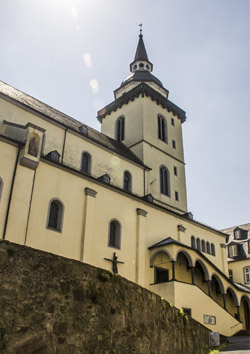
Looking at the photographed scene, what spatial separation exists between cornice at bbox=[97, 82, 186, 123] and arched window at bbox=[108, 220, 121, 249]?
17.7 meters

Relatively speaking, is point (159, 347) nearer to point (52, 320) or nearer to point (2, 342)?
point (52, 320)

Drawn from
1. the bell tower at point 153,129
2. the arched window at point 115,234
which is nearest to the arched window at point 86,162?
the arched window at point 115,234

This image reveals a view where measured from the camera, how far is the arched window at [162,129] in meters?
36.9

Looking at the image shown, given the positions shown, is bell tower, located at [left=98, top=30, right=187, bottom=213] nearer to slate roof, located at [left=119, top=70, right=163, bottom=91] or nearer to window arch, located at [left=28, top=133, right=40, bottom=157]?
slate roof, located at [left=119, top=70, right=163, bottom=91]

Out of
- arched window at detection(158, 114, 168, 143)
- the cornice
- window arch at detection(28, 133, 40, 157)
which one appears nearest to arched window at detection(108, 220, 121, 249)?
window arch at detection(28, 133, 40, 157)

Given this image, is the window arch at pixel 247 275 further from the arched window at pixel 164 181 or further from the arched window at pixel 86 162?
the arched window at pixel 86 162

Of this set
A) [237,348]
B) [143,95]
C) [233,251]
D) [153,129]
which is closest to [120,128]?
[153,129]

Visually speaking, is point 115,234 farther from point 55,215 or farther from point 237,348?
point 237,348

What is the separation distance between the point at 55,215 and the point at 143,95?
20460 millimetres

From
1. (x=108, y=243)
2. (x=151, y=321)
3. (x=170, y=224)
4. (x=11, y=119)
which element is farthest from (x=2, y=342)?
(x=170, y=224)

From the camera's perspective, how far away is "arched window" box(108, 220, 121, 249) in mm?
23359

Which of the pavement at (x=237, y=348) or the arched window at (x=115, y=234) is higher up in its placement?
the arched window at (x=115, y=234)

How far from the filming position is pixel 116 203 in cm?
2441

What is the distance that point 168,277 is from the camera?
25672 millimetres
